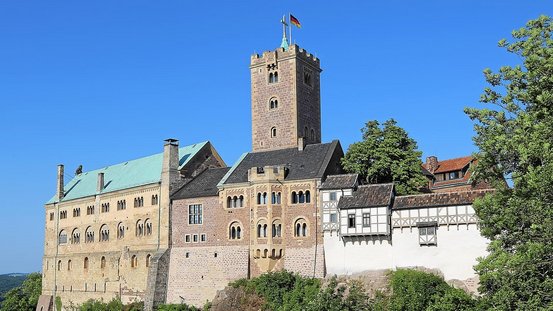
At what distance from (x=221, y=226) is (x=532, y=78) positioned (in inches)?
1406

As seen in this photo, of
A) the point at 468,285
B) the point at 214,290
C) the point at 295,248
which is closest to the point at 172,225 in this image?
the point at 214,290

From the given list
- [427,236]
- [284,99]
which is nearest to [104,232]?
[284,99]

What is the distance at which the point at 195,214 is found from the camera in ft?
203

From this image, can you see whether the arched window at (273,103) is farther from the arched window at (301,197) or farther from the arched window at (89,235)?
the arched window at (89,235)

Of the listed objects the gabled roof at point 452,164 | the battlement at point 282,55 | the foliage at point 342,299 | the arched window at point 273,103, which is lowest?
the foliage at point 342,299

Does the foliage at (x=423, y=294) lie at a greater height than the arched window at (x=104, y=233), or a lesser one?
lesser

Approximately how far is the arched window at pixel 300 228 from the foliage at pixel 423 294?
31.4 ft

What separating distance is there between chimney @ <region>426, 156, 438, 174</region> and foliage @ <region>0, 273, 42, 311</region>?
53.6 meters

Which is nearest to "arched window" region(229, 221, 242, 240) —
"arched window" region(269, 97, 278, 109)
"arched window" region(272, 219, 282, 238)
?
"arched window" region(272, 219, 282, 238)

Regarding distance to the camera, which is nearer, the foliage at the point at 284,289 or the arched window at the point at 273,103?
the foliage at the point at 284,289

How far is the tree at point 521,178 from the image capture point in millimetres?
27266

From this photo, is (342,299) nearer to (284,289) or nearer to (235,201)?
(284,289)

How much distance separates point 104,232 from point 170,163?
13978mm

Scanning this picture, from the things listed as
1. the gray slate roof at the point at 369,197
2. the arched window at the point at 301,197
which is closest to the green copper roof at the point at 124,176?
the arched window at the point at 301,197
